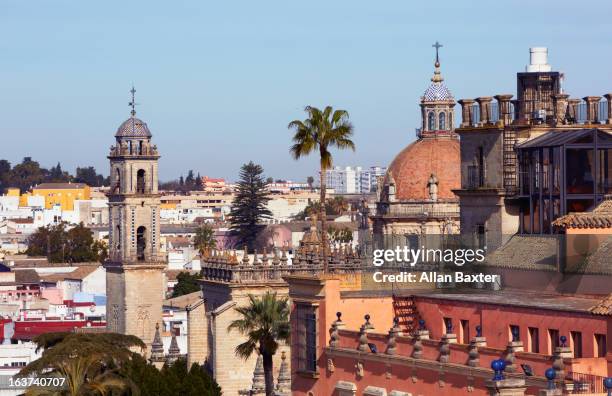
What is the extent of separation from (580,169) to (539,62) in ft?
27.3

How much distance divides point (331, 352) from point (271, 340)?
17.0 meters

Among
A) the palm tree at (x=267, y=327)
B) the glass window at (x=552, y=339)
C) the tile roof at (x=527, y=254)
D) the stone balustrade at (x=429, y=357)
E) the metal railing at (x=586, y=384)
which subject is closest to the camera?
the metal railing at (x=586, y=384)

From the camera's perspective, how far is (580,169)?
5216cm

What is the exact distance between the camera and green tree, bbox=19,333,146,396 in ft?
188

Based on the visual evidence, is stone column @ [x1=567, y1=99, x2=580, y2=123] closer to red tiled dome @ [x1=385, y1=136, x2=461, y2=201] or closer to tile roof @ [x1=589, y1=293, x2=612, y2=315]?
tile roof @ [x1=589, y1=293, x2=612, y2=315]

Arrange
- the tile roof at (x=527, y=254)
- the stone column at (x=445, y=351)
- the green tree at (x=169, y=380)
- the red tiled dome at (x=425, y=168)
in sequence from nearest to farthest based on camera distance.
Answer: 1. the stone column at (x=445, y=351)
2. the tile roof at (x=527, y=254)
3. the green tree at (x=169, y=380)
4. the red tiled dome at (x=425, y=168)

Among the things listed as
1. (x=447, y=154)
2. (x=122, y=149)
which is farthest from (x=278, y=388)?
(x=122, y=149)

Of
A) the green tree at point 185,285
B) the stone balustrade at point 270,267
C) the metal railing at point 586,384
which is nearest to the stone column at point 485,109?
the stone balustrade at point 270,267

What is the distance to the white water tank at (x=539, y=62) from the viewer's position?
59.8m

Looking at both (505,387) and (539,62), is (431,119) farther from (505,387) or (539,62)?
(505,387)

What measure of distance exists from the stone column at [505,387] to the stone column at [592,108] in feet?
78.2

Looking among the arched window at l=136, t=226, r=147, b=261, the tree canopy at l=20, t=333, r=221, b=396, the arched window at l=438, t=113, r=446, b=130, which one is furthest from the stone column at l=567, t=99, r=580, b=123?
the arched window at l=136, t=226, r=147, b=261

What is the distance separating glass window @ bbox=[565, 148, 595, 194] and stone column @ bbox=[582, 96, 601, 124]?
574 cm

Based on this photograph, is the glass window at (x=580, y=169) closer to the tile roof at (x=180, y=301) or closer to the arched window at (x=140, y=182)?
the arched window at (x=140, y=182)
